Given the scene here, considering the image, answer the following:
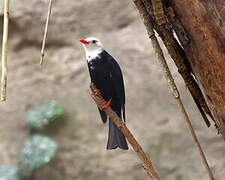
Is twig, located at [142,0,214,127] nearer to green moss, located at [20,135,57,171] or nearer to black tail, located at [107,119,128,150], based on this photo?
black tail, located at [107,119,128,150]

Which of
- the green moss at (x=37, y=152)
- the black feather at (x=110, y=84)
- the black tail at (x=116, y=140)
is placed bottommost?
the green moss at (x=37, y=152)

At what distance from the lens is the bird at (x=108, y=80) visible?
872 millimetres

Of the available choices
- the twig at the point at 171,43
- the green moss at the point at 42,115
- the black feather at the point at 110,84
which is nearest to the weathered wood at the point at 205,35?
the twig at the point at 171,43

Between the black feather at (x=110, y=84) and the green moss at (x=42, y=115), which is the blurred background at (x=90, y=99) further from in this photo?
the black feather at (x=110, y=84)

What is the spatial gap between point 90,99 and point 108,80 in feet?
4.96

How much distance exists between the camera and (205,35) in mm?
638

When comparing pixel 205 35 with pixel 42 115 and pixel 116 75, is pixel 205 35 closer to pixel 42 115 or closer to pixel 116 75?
pixel 116 75

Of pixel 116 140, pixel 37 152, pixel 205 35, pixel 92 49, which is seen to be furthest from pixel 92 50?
pixel 37 152

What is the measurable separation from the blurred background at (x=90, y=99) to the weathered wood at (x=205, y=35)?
161 cm

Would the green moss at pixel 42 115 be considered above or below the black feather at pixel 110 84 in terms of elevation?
below

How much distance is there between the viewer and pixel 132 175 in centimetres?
225

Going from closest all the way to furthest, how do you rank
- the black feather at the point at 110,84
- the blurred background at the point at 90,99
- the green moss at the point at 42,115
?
the black feather at the point at 110,84
the blurred background at the point at 90,99
the green moss at the point at 42,115

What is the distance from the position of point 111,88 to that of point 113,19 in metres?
1.77

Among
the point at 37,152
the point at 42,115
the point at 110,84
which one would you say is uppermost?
the point at 110,84
